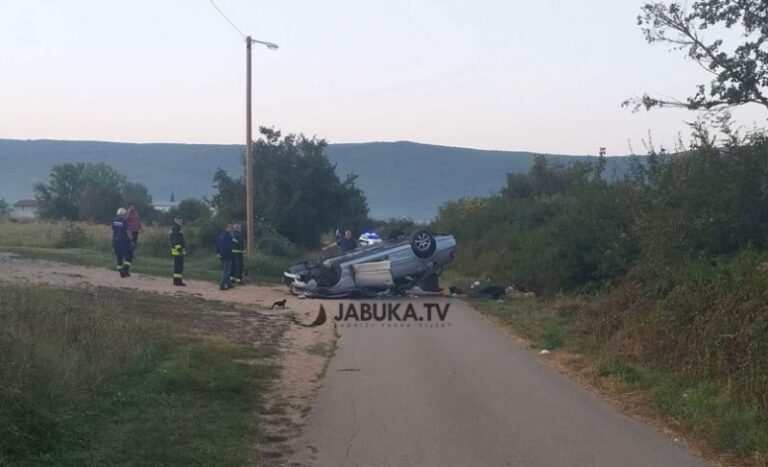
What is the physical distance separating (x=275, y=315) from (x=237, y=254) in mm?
5852

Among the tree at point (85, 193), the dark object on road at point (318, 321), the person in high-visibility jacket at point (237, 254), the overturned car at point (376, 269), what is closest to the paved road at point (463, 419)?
the dark object on road at point (318, 321)

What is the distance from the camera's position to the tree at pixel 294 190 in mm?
44688

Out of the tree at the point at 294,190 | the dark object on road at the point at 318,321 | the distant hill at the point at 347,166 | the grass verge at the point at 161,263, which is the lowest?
the dark object on road at the point at 318,321

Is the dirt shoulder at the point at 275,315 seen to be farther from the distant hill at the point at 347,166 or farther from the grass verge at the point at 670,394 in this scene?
the distant hill at the point at 347,166

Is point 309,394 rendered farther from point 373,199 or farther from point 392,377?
point 373,199

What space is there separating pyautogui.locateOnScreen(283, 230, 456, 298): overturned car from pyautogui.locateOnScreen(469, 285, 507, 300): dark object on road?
1396 mm

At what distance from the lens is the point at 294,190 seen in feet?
151

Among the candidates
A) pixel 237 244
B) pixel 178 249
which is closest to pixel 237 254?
pixel 237 244

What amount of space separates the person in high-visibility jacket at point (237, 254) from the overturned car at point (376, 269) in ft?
5.67

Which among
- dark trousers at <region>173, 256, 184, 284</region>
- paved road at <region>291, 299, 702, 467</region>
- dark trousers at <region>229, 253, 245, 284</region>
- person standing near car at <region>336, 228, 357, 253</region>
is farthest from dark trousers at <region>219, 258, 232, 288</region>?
paved road at <region>291, 299, 702, 467</region>

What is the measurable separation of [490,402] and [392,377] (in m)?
2.08

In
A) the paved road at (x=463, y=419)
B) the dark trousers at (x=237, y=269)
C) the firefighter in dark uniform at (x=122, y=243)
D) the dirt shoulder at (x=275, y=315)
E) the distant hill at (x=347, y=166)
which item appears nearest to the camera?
the paved road at (x=463, y=419)

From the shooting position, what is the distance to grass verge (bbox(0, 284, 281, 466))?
24.3 ft

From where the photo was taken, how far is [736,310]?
1111 centimetres
